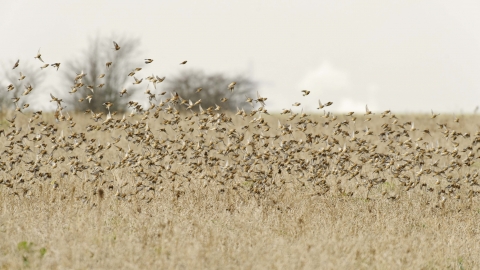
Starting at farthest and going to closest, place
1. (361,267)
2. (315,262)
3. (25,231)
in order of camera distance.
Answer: (25,231) < (361,267) < (315,262)

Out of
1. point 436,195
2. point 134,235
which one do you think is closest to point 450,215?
point 436,195

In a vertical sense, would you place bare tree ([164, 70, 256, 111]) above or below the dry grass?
above

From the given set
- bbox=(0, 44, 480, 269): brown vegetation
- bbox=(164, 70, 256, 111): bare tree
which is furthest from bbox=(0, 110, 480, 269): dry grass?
bbox=(164, 70, 256, 111): bare tree

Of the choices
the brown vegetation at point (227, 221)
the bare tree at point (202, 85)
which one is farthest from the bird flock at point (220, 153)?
the bare tree at point (202, 85)

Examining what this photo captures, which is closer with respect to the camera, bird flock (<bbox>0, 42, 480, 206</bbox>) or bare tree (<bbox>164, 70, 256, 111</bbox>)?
bird flock (<bbox>0, 42, 480, 206</bbox>)

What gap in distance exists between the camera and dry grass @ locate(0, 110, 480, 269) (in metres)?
6.41

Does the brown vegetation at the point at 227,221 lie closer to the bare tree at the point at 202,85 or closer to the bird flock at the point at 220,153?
the bird flock at the point at 220,153

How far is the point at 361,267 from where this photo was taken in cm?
691

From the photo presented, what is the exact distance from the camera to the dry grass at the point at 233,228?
21.0ft

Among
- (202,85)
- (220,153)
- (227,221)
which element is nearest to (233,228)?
(227,221)

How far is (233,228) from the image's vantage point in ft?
26.9

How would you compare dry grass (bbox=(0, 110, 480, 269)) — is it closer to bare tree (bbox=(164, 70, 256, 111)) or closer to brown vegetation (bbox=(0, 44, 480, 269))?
brown vegetation (bbox=(0, 44, 480, 269))

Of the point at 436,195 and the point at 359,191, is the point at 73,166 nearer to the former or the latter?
the point at 359,191

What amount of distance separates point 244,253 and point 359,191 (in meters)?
5.83
